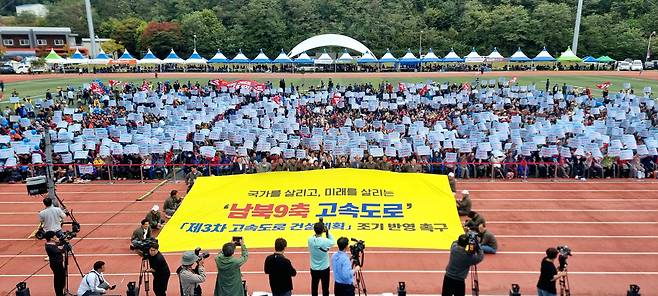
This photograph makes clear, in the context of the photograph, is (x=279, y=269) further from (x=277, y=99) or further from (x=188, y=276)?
(x=277, y=99)

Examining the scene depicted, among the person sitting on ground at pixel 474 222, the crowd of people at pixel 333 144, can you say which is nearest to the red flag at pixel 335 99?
the crowd of people at pixel 333 144

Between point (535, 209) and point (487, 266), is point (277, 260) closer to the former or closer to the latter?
point (487, 266)

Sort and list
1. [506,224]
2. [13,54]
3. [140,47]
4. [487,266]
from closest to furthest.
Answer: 1. [487,266]
2. [506,224]
3. [140,47]
4. [13,54]

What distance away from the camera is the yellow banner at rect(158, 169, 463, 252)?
12219 millimetres

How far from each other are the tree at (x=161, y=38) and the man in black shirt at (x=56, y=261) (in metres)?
87.7

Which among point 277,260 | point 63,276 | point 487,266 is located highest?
point 277,260

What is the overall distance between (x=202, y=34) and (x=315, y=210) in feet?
275

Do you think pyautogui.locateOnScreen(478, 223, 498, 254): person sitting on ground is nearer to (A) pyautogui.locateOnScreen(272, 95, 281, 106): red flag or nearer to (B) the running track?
(B) the running track

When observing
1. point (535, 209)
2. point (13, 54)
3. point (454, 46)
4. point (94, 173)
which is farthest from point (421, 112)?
point (13, 54)

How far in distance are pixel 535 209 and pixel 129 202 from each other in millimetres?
13025

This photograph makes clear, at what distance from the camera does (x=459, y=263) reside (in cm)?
783

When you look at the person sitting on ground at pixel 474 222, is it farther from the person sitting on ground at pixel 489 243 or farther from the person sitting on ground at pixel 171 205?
the person sitting on ground at pixel 171 205

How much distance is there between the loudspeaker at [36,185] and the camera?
39.0 feet

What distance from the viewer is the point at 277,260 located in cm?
788
